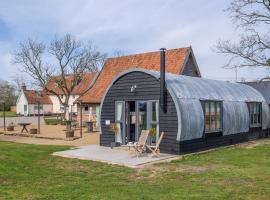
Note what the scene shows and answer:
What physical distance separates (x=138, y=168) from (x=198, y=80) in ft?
28.4

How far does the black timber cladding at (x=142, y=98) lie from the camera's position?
16859mm

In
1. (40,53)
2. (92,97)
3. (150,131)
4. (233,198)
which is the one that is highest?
(40,53)

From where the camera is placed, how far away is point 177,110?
16641 millimetres

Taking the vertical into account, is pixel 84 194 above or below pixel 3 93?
below

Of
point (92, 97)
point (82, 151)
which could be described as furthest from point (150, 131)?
point (92, 97)

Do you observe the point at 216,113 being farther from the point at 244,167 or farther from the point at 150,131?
the point at 244,167

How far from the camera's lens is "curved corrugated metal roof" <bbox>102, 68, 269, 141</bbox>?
16922mm

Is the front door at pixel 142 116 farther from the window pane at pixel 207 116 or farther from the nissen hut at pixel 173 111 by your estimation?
the window pane at pixel 207 116

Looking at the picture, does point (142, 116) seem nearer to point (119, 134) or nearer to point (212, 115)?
point (119, 134)

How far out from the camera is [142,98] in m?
18.2

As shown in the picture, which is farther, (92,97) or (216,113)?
(92,97)

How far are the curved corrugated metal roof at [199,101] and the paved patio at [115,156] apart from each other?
1774mm

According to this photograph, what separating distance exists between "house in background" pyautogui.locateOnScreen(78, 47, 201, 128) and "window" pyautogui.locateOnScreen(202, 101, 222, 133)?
33.0 feet

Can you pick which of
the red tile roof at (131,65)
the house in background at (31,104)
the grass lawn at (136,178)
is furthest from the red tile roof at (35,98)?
the grass lawn at (136,178)
